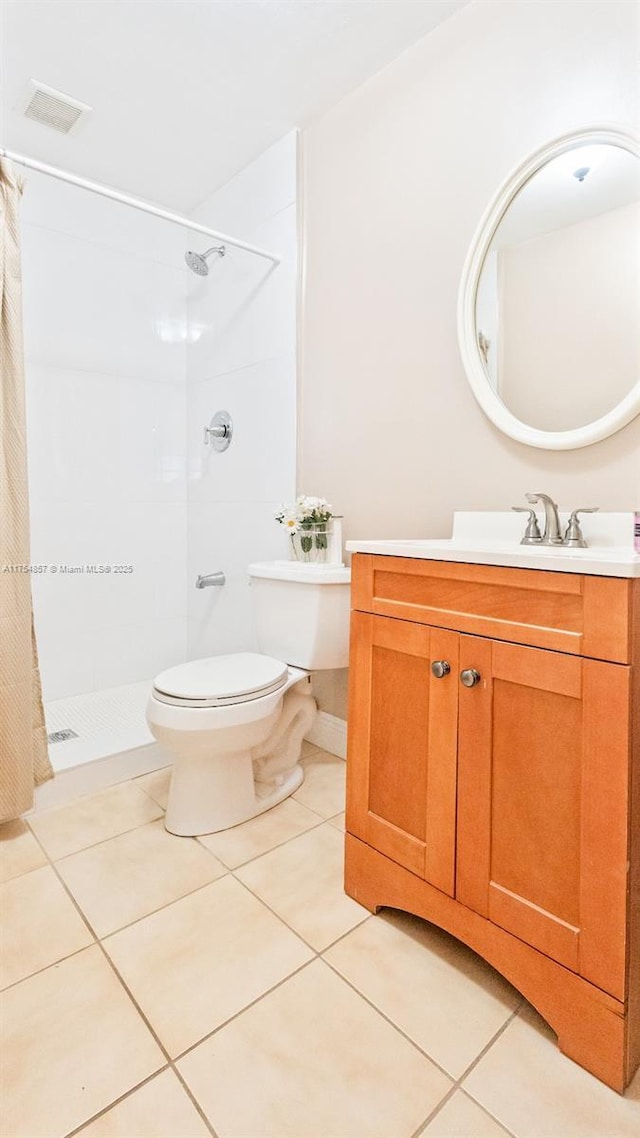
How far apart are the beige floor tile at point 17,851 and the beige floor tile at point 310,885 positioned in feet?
1.77

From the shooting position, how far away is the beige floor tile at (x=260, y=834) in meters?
1.45

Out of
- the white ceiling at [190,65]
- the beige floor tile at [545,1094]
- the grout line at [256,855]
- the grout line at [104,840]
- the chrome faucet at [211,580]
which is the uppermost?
the white ceiling at [190,65]

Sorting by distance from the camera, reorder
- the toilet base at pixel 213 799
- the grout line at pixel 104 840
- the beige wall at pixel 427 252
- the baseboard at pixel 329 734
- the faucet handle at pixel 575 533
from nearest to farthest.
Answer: the faucet handle at pixel 575 533, the beige wall at pixel 427 252, the grout line at pixel 104 840, the toilet base at pixel 213 799, the baseboard at pixel 329 734

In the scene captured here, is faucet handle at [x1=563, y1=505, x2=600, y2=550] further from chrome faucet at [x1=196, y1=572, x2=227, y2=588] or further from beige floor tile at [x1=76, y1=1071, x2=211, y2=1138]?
chrome faucet at [x1=196, y1=572, x2=227, y2=588]

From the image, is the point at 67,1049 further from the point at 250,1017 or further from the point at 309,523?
the point at 309,523

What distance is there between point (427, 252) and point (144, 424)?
60.4 inches

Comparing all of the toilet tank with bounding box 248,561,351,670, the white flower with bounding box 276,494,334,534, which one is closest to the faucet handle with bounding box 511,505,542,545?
the toilet tank with bounding box 248,561,351,670

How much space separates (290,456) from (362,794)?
4.28 feet

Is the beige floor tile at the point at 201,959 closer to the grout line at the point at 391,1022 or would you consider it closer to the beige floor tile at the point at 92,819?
the grout line at the point at 391,1022

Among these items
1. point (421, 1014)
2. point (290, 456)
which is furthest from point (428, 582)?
point (290, 456)

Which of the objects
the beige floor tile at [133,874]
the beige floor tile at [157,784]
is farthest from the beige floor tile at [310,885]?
the beige floor tile at [157,784]

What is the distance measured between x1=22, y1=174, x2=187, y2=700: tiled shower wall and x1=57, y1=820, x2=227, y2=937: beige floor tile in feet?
3.70

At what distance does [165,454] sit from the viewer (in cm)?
268

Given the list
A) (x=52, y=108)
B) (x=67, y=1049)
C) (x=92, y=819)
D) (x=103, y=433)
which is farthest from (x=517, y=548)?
(x=52, y=108)
